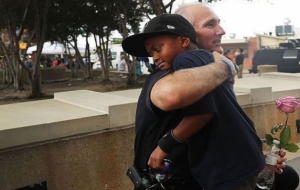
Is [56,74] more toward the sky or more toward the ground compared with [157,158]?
more toward the ground

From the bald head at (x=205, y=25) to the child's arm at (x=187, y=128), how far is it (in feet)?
1.45

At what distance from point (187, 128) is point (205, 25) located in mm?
534

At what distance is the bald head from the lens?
1837mm

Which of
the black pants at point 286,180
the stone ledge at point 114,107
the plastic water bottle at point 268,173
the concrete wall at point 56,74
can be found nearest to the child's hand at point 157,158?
the plastic water bottle at point 268,173

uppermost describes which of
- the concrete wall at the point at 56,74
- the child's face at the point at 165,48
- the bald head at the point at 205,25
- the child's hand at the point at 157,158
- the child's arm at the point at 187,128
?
the bald head at the point at 205,25

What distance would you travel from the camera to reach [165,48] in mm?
1645

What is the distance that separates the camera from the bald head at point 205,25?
6.03 feet

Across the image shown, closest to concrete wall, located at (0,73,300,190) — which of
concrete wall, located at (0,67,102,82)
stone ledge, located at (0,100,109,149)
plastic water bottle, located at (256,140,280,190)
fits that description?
stone ledge, located at (0,100,109,149)

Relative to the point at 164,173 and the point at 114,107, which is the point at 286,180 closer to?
the point at 164,173

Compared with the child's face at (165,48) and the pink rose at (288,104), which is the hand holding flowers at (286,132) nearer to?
the pink rose at (288,104)

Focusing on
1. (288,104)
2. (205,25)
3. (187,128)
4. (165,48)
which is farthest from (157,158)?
(288,104)

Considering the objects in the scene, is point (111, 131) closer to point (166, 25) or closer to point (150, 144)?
point (150, 144)

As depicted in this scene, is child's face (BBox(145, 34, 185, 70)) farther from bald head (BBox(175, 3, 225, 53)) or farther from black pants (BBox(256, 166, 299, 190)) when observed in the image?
black pants (BBox(256, 166, 299, 190))

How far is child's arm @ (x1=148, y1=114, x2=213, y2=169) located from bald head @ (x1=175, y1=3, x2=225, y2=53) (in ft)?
1.45
